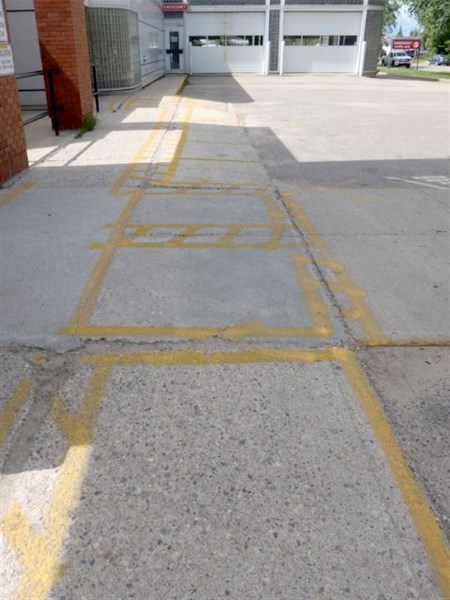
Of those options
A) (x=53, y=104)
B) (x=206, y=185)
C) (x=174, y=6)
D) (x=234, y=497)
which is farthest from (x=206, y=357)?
(x=174, y=6)

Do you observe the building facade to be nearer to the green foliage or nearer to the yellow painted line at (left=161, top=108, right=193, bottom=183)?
the yellow painted line at (left=161, top=108, right=193, bottom=183)

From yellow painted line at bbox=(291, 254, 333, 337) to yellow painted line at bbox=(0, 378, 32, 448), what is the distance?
6.29ft

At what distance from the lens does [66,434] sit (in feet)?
9.02

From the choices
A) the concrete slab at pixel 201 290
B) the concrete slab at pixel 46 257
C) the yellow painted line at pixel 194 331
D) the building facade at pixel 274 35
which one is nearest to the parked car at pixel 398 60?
the building facade at pixel 274 35

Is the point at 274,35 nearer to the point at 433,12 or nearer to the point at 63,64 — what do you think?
the point at 433,12

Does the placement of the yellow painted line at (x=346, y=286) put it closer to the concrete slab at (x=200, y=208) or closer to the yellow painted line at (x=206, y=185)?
the concrete slab at (x=200, y=208)

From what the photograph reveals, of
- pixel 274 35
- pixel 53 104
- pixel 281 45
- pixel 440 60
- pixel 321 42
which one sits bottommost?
pixel 440 60

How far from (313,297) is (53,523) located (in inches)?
104

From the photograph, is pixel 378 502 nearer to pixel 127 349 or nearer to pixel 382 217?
pixel 127 349

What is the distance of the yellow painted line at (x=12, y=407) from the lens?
277 centimetres

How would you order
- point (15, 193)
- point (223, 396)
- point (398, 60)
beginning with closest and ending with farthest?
point (223, 396) < point (15, 193) < point (398, 60)

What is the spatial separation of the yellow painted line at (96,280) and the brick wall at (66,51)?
20.3ft

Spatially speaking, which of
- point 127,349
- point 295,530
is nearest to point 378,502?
point 295,530

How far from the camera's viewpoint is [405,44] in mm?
61188
